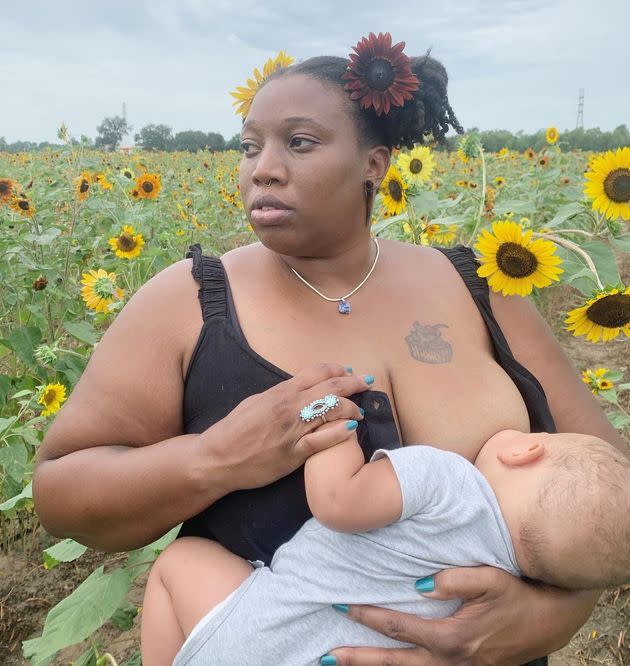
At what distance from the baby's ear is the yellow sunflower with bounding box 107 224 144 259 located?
217 centimetres

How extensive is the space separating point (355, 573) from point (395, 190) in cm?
161

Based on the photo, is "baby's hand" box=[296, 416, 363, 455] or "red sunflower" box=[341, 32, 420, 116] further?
"red sunflower" box=[341, 32, 420, 116]

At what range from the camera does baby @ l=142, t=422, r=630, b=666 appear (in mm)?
1155

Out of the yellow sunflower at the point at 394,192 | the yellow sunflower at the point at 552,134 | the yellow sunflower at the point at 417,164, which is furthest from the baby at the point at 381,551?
the yellow sunflower at the point at 552,134

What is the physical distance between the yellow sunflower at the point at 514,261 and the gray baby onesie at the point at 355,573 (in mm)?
543

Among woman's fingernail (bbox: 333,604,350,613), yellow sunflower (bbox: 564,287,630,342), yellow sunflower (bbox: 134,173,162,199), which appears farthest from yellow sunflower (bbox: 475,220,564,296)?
yellow sunflower (bbox: 134,173,162,199)

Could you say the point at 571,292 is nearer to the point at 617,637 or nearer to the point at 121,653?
the point at 617,637

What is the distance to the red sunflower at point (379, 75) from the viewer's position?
1.43 m

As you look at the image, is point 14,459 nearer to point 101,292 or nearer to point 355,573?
point 101,292

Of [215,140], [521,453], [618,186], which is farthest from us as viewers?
[215,140]

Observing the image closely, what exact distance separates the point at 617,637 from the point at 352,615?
158cm

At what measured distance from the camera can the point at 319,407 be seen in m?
1.20

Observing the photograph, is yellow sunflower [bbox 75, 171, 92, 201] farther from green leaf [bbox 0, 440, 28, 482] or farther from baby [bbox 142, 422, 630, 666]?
baby [bbox 142, 422, 630, 666]

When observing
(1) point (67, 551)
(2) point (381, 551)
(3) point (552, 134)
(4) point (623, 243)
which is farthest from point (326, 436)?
(3) point (552, 134)
